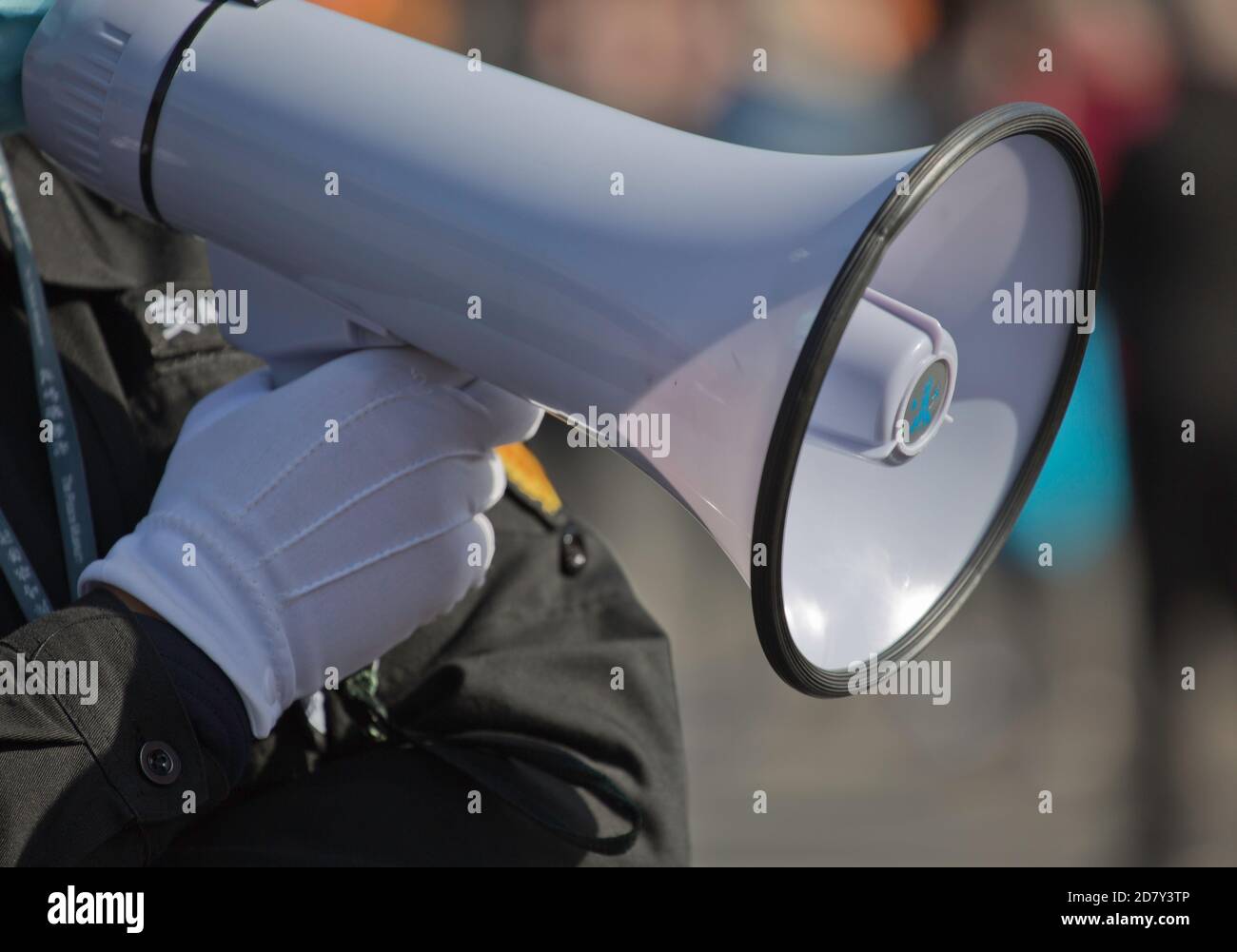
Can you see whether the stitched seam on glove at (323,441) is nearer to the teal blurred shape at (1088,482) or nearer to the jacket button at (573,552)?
the jacket button at (573,552)

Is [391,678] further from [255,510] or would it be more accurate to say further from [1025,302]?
[1025,302]

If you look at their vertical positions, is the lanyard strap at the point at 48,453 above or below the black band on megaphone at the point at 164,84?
below

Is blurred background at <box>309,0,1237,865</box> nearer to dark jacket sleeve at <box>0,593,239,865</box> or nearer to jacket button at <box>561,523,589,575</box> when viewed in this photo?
jacket button at <box>561,523,589,575</box>

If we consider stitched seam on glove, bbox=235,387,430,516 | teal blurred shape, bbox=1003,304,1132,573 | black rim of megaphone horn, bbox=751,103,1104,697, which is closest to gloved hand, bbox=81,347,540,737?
stitched seam on glove, bbox=235,387,430,516

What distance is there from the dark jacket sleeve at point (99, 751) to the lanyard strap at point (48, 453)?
113 millimetres

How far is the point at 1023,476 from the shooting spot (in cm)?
100

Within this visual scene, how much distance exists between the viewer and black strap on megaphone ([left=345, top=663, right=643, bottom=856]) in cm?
97

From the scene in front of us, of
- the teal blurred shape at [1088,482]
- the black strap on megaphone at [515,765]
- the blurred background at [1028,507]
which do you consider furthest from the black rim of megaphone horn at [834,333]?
the teal blurred shape at [1088,482]

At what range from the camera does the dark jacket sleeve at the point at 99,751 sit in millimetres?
762

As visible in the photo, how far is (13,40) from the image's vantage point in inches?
38.4

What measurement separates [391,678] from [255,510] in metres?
0.26

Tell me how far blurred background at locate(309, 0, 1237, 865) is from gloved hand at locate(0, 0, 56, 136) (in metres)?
1.67

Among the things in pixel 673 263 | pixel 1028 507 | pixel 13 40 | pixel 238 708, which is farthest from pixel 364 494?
pixel 1028 507
